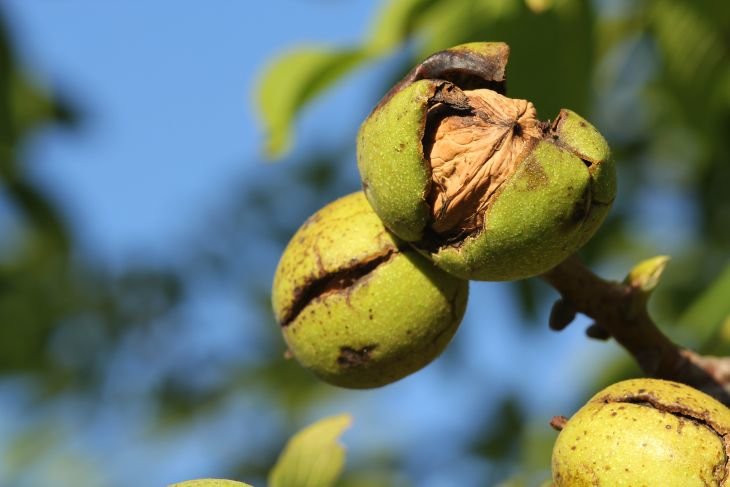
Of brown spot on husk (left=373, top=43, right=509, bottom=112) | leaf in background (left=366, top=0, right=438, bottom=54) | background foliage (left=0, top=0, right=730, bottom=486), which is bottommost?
background foliage (left=0, top=0, right=730, bottom=486)

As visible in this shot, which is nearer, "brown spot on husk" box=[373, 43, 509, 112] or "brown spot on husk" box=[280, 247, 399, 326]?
"brown spot on husk" box=[373, 43, 509, 112]

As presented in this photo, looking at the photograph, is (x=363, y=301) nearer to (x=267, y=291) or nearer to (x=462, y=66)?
(x=462, y=66)

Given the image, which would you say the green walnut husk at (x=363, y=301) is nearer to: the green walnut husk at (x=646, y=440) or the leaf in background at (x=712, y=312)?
the green walnut husk at (x=646, y=440)

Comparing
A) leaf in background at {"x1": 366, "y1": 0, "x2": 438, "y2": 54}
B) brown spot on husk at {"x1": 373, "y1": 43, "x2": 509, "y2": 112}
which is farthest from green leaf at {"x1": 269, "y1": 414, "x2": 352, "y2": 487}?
leaf in background at {"x1": 366, "y1": 0, "x2": 438, "y2": 54}

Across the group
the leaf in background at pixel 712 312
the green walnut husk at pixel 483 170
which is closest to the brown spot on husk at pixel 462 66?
the green walnut husk at pixel 483 170

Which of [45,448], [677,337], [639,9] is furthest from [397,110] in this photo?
[45,448]

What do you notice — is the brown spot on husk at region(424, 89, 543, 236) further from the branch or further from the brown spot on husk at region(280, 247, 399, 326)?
the branch

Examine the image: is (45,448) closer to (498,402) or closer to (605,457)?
(498,402)

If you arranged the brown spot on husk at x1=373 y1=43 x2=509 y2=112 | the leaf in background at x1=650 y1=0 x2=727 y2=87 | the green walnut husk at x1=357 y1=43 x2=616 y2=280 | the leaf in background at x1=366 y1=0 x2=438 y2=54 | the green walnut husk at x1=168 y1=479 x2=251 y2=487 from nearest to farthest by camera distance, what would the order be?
the green walnut husk at x1=168 y1=479 x2=251 y2=487
the green walnut husk at x1=357 y1=43 x2=616 y2=280
the brown spot on husk at x1=373 y1=43 x2=509 y2=112
the leaf in background at x1=366 y1=0 x2=438 y2=54
the leaf in background at x1=650 y1=0 x2=727 y2=87
